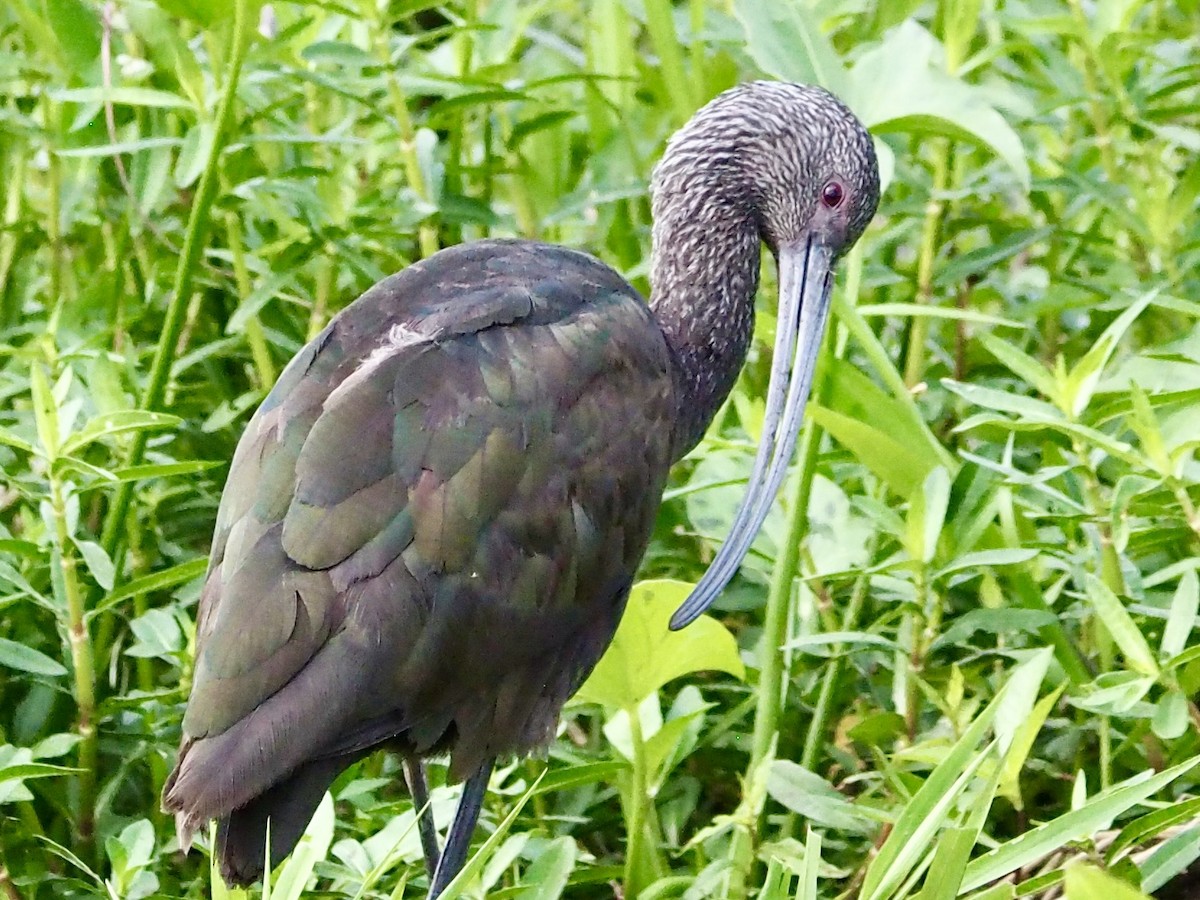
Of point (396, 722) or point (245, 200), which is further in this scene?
point (245, 200)

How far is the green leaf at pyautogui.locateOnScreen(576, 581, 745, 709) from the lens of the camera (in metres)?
2.44

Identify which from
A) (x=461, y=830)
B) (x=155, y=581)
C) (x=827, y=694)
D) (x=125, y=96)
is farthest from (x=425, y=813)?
(x=125, y=96)

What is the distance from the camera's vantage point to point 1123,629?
2258mm

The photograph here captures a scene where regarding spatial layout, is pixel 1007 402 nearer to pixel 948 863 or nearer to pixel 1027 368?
pixel 1027 368

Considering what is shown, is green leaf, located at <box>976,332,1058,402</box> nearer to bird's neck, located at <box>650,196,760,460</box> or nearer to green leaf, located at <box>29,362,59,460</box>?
bird's neck, located at <box>650,196,760,460</box>

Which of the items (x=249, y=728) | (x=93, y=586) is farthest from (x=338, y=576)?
(x=93, y=586)

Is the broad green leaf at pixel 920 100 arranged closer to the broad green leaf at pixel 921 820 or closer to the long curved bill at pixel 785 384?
the long curved bill at pixel 785 384

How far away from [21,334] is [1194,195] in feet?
7.15

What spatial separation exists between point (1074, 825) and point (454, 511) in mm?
814

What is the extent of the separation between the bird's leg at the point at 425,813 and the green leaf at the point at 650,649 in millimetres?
260

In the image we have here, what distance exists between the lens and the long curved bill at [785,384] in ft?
8.16

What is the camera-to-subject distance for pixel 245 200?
303 centimetres

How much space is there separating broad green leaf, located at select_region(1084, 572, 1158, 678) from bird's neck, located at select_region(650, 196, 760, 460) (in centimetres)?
63

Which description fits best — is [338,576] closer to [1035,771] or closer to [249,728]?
[249,728]
